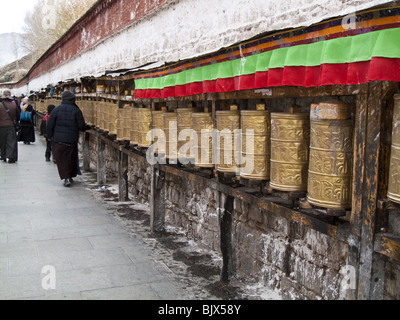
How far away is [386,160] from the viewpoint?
2.21 metres

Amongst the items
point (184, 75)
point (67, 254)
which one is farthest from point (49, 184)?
point (184, 75)

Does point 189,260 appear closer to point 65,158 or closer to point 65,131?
point 65,158

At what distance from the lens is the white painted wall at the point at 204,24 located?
3.35m

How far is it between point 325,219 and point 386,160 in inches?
22.1

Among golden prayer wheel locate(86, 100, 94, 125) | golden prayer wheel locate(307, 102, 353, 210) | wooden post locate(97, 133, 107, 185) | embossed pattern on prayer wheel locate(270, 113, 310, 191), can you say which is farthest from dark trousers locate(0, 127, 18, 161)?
golden prayer wheel locate(307, 102, 353, 210)

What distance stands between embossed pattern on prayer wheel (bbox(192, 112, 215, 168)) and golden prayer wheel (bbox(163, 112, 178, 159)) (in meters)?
0.62

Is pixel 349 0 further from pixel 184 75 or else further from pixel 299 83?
pixel 184 75

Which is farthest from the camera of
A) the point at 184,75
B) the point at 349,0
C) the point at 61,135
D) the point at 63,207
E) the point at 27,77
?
the point at 27,77

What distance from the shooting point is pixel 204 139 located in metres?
3.93

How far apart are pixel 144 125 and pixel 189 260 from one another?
70.9 inches

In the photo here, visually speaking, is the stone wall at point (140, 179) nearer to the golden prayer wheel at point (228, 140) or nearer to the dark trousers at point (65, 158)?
the dark trousers at point (65, 158)

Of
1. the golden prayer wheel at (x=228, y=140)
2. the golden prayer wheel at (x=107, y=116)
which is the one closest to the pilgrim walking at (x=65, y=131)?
the golden prayer wheel at (x=107, y=116)

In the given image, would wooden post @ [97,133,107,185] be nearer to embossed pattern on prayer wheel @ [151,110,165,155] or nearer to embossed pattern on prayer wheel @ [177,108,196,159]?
embossed pattern on prayer wheel @ [151,110,165,155]
